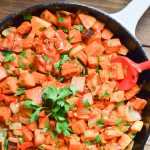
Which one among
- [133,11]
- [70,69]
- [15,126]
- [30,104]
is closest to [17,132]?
[15,126]

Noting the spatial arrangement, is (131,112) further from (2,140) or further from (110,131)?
(2,140)

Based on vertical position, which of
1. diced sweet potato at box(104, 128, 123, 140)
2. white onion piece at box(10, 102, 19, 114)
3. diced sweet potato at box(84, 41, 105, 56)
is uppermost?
diced sweet potato at box(84, 41, 105, 56)

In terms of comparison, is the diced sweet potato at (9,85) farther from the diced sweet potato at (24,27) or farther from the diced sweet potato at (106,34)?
the diced sweet potato at (106,34)

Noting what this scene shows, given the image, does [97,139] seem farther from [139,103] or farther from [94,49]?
[94,49]

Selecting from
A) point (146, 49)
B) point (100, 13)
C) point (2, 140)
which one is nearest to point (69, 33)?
point (100, 13)

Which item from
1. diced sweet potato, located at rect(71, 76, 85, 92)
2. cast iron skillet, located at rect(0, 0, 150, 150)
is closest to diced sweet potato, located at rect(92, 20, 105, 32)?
cast iron skillet, located at rect(0, 0, 150, 150)

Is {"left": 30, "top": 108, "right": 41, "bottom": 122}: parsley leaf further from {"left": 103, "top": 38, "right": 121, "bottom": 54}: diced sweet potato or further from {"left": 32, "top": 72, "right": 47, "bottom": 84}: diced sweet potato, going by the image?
{"left": 103, "top": 38, "right": 121, "bottom": 54}: diced sweet potato

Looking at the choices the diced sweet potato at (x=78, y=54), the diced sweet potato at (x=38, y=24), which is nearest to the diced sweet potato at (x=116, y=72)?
the diced sweet potato at (x=78, y=54)
